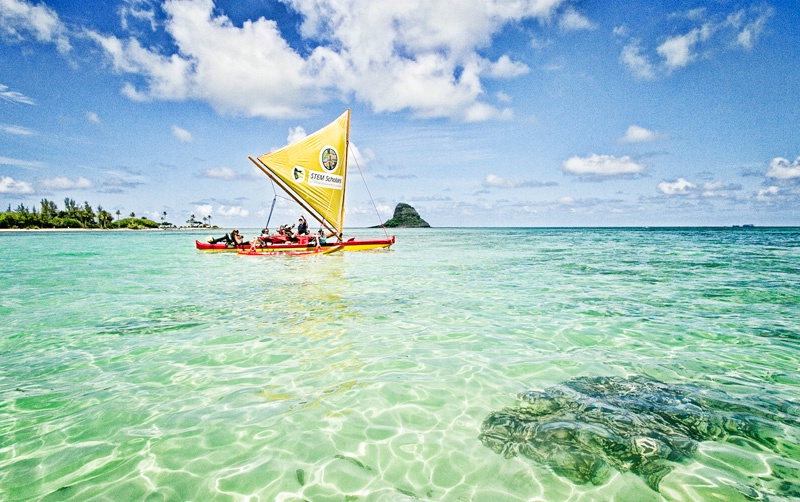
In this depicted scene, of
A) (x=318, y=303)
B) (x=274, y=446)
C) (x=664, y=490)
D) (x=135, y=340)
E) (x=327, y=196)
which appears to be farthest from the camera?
(x=327, y=196)

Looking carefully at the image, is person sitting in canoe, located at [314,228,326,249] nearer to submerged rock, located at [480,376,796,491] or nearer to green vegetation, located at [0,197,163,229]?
submerged rock, located at [480,376,796,491]

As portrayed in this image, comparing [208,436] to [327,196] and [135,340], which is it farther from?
[327,196]

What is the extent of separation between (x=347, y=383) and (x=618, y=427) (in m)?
A: 3.24

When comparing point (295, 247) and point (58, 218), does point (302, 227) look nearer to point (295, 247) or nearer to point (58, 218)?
point (295, 247)

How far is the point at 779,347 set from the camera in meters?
6.60

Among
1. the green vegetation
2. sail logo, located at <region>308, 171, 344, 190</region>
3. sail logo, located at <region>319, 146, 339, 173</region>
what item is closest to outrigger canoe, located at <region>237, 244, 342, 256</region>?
sail logo, located at <region>308, 171, 344, 190</region>

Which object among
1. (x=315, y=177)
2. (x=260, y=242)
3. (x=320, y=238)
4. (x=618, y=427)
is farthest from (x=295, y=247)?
(x=618, y=427)

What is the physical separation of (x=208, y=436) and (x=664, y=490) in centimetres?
423

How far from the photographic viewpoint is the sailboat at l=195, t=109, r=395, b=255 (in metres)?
24.7

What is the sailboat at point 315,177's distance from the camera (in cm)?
2467

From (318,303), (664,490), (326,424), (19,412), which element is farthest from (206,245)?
(664,490)

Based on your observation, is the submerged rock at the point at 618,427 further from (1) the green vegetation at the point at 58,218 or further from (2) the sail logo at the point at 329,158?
(1) the green vegetation at the point at 58,218

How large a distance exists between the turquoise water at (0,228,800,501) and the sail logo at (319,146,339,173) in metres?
16.4

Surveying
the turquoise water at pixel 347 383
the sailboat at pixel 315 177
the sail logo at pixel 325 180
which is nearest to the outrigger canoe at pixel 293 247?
the sailboat at pixel 315 177
